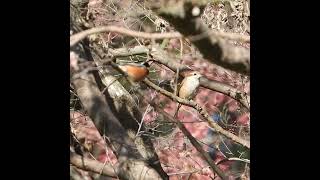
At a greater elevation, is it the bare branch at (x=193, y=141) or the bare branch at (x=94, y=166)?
the bare branch at (x=193, y=141)


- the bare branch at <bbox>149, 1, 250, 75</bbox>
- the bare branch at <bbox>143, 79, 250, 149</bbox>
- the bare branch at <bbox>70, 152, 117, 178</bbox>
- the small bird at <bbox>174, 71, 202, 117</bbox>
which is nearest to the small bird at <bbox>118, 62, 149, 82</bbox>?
the bare branch at <bbox>143, 79, 250, 149</bbox>

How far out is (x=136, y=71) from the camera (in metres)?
2.17

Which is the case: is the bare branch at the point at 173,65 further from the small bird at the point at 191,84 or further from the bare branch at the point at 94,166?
the bare branch at the point at 94,166

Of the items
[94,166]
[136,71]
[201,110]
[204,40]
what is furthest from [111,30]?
[94,166]

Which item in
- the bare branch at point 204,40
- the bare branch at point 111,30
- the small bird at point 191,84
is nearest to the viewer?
the bare branch at point 204,40

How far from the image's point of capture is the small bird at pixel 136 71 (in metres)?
2.15

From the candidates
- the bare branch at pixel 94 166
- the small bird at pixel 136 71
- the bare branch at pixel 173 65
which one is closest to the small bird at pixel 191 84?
the bare branch at pixel 173 65

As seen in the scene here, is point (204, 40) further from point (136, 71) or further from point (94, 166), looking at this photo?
point (94, 166)

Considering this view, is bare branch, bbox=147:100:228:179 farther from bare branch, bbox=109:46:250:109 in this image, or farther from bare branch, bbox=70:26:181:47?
bare branch, bbox=70:26:181:47
